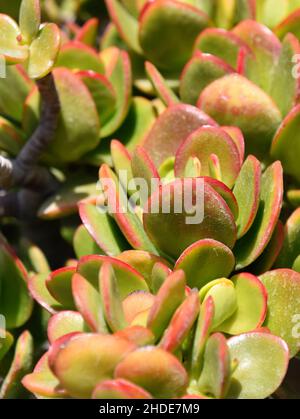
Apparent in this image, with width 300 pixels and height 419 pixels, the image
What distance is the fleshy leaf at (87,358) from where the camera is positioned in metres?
0.63

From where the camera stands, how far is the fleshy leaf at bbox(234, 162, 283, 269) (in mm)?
774

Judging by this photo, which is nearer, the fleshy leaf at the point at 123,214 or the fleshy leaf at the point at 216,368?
the fleshy leaf at the point at 216,368

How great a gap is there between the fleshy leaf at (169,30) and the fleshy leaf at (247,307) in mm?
446

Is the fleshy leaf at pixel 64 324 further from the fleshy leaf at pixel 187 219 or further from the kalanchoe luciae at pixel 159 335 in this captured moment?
the fleshy leaf at pixel 187 219

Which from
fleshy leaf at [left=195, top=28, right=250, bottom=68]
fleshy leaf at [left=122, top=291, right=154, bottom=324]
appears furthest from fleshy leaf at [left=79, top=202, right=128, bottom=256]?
fleshy leaf at [left=195, top=28, right=250, bottom=68]

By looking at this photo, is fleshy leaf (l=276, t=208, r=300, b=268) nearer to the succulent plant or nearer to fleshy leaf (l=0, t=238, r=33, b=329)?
the succulent plant

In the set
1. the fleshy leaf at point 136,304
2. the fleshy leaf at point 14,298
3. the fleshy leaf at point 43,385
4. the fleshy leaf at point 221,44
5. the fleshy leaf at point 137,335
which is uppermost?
the fleshy leaf at point 221,44

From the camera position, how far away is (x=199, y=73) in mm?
968

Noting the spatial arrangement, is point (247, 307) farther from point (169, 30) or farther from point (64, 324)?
point (169, 30)

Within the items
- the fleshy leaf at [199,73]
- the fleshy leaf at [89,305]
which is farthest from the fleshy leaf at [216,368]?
the fleshy leaf at [199,73]

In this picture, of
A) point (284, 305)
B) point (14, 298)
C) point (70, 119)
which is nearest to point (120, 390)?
point (284, 305)

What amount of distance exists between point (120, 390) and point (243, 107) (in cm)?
45

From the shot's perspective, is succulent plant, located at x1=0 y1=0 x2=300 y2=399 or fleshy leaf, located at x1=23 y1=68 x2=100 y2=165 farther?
fleshy leaf, located at x1=23 y1=68 x2=100 y2=165

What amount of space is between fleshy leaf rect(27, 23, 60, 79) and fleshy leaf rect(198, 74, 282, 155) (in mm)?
222
